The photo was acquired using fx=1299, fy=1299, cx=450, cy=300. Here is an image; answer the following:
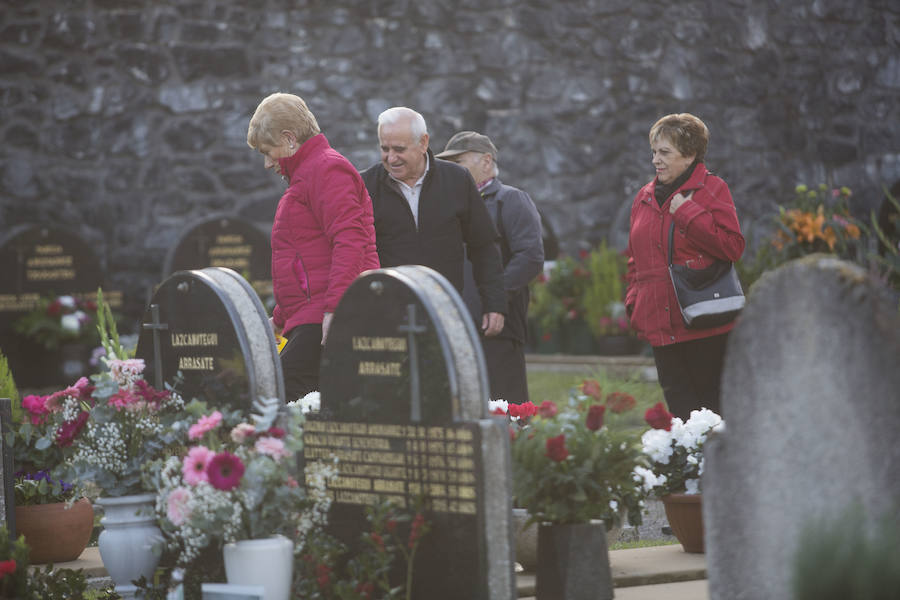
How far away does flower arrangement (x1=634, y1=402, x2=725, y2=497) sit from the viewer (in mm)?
5120

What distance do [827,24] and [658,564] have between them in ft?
34.1

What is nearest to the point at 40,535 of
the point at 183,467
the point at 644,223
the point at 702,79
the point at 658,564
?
the point at 183,467

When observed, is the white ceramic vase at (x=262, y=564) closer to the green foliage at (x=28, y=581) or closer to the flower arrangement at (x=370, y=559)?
the flower arrangement at (x=370, y=559)

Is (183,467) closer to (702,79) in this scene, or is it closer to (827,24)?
(702,79)

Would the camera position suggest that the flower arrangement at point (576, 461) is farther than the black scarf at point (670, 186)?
No

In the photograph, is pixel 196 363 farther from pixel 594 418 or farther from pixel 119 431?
pixel 594 418

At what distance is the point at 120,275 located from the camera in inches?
501

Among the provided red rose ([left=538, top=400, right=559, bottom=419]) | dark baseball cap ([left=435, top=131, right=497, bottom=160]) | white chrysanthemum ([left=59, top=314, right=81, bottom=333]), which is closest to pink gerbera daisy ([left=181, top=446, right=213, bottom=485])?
red rose ([left=538, top=400, right=559, bottom=419])

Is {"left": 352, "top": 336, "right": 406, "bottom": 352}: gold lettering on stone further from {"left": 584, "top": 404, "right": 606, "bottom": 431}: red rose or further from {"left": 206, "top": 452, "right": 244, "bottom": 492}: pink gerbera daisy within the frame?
{"left": 584, "top": 404, "right": 606, "bottom": 431}: red rose

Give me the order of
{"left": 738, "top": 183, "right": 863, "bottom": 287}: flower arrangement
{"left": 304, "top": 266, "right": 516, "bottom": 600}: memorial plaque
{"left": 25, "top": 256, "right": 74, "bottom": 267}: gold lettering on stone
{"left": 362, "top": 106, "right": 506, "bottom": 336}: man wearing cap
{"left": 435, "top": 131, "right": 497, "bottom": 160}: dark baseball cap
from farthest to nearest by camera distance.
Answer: {"left": 25, "top": 256, "right": 74, "bottom": 267}: gold lettering on stone < {"left": 738, "top": 183, "right": 863, "bottom": 287}: flower arrangement < {"left": 435, "top": 131, "right": 497, "bottom": 160}: dark baseball cap < {"left": 362, "top": 106, "right": 506, "bottom": 336}: man wearing cap < {"left": 304, "top": 266, "right": 516, "bottom": 600}: memorial plaque

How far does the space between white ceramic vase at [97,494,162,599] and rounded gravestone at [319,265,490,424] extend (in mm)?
766

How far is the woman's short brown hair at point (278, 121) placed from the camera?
17.5ft

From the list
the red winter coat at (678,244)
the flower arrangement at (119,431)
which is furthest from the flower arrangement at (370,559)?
the red winter coat at (678,244)

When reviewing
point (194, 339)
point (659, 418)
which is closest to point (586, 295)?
point (659, 418)
